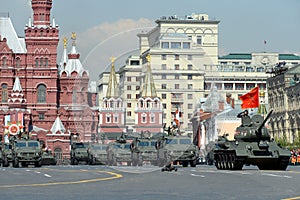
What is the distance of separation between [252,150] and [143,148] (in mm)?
11239

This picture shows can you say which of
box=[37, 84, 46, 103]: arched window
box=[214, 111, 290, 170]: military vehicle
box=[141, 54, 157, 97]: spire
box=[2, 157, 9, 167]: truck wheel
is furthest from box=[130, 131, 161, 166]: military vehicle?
box=[37, 84, 46, 103]: arched window

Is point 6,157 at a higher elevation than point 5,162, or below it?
higher

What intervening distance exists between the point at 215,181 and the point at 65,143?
9991cm

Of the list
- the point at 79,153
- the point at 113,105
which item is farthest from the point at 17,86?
the point at 113,105

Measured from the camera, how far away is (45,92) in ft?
413

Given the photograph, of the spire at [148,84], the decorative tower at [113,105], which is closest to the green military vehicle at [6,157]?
the decorative tower at [113,105]

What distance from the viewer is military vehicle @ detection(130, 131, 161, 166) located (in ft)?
158

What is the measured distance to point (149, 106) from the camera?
38344 mm

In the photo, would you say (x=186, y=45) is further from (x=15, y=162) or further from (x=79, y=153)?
(x=79, y=153)

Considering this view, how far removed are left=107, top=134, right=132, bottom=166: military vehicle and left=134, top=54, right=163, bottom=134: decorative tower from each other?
2.77 metres

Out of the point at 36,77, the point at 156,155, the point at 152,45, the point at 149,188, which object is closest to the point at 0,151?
the point at 156,155

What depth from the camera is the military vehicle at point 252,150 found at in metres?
40.4

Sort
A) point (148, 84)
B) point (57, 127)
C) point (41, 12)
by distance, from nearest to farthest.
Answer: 1. point (148, 84)
2. point (41, 12)
3. point (57, 127)

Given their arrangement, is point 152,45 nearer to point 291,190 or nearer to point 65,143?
point 291,190
